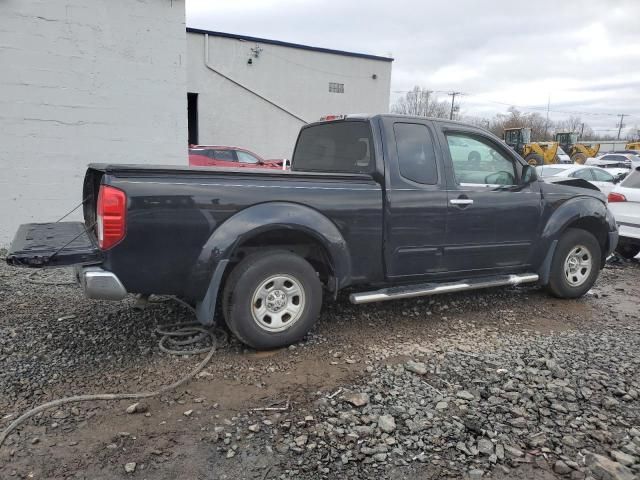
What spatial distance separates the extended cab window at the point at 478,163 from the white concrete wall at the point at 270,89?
17695mm

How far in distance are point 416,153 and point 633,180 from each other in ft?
16.8

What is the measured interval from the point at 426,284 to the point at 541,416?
174 centimetres

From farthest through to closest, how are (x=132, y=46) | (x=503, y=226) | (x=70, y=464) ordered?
(x=132, y=46) → (x=503, y=226) → (x=70, y=464)

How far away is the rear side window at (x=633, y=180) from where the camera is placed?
25.2 ft

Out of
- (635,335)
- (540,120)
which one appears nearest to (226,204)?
(635,335)

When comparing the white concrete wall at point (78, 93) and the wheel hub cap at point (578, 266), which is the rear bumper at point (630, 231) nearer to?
the wheel hub cap at point (578, 266)

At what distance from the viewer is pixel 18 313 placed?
469 centimetres

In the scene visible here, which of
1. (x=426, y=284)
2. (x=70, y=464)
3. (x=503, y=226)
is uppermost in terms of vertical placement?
(x=503, y=226)

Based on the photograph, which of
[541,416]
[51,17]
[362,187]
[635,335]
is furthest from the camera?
[51,17]

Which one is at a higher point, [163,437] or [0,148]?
[0,148]

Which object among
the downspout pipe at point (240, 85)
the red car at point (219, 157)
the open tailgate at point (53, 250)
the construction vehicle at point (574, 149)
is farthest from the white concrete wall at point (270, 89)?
the construction vehicle at point (574, 149)

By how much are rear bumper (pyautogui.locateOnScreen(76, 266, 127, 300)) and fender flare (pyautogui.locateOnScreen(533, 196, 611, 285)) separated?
164 inches

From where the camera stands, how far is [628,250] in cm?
814

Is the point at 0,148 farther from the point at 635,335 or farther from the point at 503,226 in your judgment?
the point at 635,335
